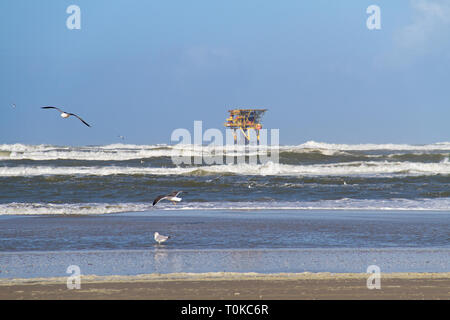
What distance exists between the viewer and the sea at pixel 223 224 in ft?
22.2

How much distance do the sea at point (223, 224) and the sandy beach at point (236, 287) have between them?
410 millimetres

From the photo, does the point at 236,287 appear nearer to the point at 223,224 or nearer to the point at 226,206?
the point at 223,224

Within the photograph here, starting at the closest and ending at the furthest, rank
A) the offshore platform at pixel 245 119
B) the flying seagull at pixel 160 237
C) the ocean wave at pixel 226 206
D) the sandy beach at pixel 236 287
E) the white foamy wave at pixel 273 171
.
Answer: the sandy beach at pixel 236 287, the flying seagull at pixel 160 237, the ocean wave at pixel 226 206, the white foamy wave at pixel 273 171, the offshore platform at pixel 245 119

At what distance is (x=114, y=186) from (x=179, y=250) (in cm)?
1033

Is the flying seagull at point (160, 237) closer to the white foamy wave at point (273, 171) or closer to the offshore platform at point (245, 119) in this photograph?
the white foamy wave at point (273, 171)

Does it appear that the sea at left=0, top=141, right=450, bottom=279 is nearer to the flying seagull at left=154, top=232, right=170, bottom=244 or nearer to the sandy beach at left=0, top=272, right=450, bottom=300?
the flying seagull at left=154, top=232, right=170, bottom=244

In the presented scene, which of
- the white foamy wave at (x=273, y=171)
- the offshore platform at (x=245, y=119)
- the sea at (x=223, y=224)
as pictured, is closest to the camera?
the sea at (x=223, y=224)

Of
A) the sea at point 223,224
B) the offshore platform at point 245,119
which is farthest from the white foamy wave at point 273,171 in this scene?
the offshore platform at point 245,119

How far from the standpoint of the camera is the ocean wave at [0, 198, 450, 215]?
41.3 feet

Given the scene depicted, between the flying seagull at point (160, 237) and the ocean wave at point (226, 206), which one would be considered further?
the ocean wave at point (226, 206)

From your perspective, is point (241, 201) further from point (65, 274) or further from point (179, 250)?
point (65, 274)

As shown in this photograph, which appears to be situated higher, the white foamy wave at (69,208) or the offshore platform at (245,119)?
the offshore platform at (245,119)

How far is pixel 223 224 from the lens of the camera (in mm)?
10180

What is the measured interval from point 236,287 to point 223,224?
15.8 ft
